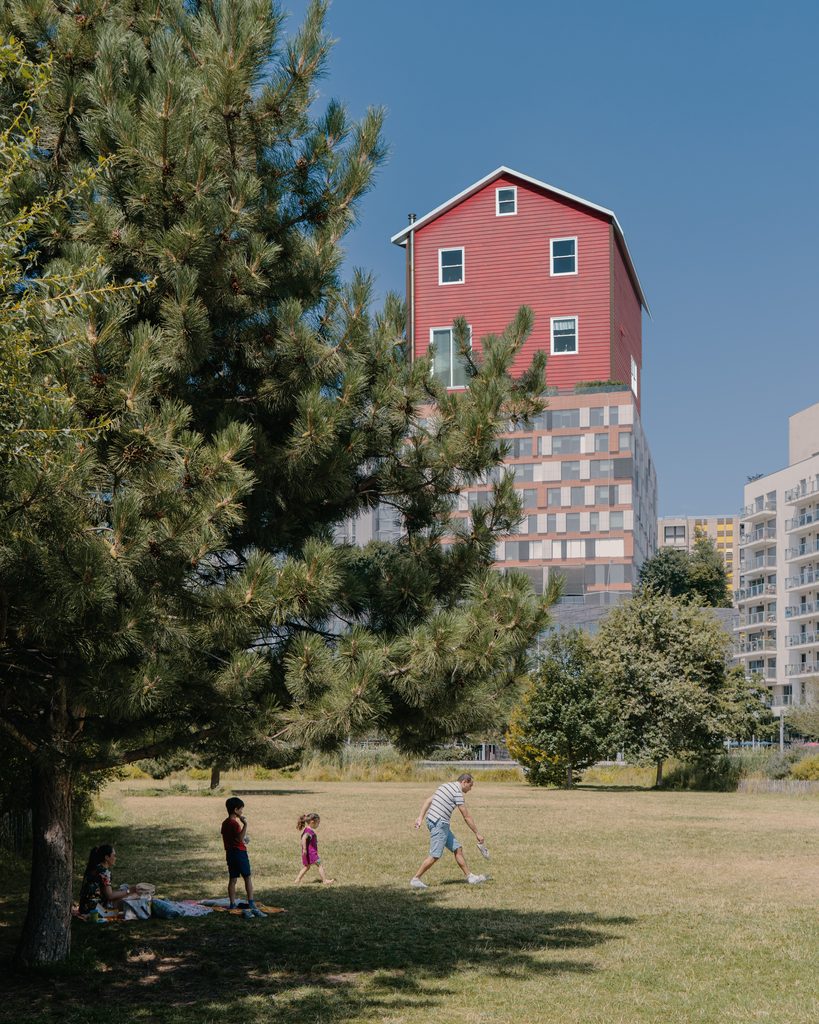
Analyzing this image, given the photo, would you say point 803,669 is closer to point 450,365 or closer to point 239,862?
point 239,862

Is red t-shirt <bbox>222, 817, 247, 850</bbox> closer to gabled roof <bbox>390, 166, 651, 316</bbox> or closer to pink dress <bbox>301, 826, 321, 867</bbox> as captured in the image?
pink dress <bbox>301, 826, 321, 867</bbox>

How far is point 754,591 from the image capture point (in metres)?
104

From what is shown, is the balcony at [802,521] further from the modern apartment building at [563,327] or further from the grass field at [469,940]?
the grass field at [469,940]

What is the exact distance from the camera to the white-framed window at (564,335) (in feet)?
237

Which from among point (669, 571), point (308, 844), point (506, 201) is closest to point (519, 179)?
point (506, 201)

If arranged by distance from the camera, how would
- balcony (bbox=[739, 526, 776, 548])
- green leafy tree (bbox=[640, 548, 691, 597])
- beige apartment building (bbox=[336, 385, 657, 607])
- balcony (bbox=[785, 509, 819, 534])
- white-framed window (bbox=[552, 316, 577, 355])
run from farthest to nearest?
balcony (bbox=[739, 526, 776, 548]) < balcony (bbox=[785, 509, 819, 534]) < green leafy tree (bbox=[640, 548, 691, 597]) < beige apartment building (bbox=[336, 385, 657, 607]) < white-framed window (bbox=[552, 316, 577, 355])

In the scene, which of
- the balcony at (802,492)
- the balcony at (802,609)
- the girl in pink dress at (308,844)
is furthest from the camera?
the balcony at (802,492)

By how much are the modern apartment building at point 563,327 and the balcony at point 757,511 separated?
97.6ft

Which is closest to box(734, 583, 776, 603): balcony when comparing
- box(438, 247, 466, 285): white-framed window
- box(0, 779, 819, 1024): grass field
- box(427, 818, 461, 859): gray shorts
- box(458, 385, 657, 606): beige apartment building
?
box(458, 385, 657, 606): beige apartment building

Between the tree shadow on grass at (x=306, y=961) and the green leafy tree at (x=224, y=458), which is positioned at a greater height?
the green leafy tree at (x=224, y=458)

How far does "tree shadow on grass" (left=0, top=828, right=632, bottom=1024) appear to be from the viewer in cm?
975

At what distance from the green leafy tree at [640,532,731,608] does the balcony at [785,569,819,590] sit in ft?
17.3

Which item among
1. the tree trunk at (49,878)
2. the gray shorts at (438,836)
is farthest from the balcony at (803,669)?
the tree trunk at (49,878)

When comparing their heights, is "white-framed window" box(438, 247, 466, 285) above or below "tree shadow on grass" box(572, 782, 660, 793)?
above
